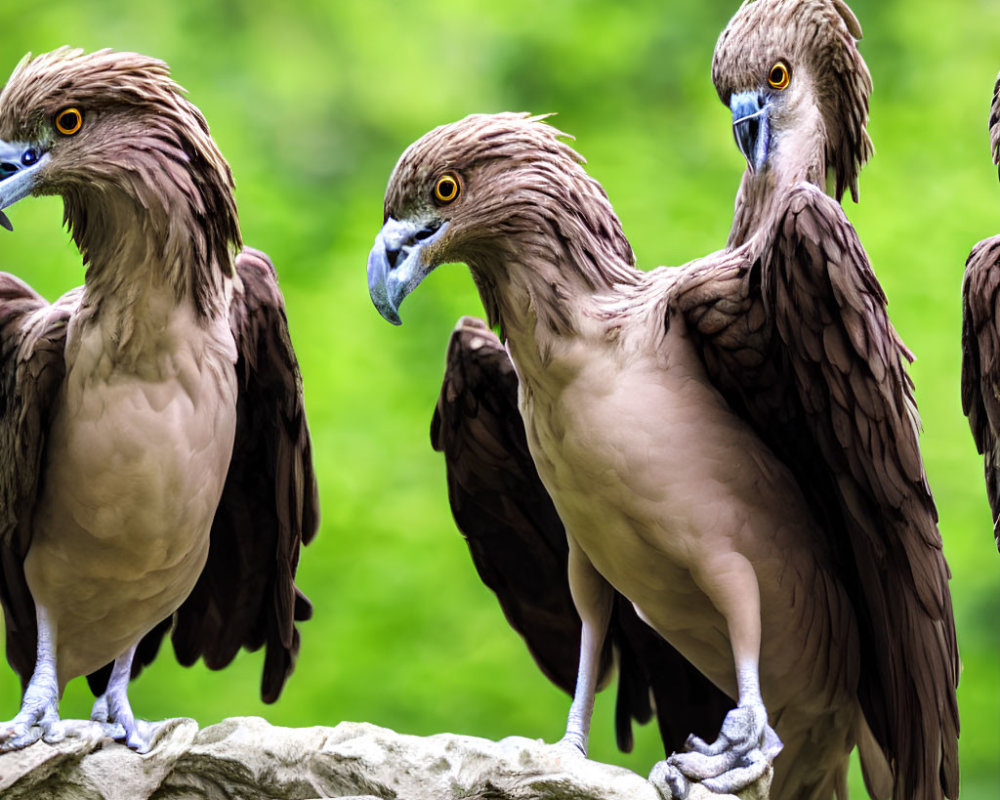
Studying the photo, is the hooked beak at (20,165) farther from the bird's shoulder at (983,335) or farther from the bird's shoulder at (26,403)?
the bird's shoulder at (983,335)

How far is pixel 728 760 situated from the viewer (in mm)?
2311

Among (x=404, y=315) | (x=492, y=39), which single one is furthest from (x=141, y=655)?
(x=492, y=39)

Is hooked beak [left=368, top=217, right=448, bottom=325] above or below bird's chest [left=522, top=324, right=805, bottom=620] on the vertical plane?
above

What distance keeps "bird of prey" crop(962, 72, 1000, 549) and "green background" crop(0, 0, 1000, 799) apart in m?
1.73

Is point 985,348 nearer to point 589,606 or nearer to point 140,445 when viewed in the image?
point 589,606

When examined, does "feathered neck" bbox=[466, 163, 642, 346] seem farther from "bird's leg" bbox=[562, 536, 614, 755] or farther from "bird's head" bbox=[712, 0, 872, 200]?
"bird's leg" bbox=[562, 536, 614, 755]

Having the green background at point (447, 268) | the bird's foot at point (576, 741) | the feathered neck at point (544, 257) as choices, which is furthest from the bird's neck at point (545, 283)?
the green background at point (447, 268)

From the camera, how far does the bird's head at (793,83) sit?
8.77ft

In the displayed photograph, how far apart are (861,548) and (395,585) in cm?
246

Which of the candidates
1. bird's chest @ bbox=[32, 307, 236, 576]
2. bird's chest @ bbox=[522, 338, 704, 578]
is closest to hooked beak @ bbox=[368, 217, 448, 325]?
bird's chest @ bbox=[522, 338, 704, 578]

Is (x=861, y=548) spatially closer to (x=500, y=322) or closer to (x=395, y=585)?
(x=500, y=322)

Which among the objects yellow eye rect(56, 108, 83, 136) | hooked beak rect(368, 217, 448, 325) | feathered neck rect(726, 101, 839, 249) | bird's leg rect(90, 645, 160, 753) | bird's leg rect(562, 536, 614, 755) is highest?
feathered neck rect(726, 101, 839, 249)

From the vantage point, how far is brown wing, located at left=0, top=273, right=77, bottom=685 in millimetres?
2658

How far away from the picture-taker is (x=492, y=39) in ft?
16.9
